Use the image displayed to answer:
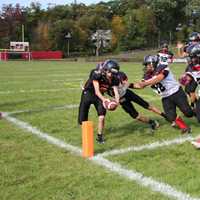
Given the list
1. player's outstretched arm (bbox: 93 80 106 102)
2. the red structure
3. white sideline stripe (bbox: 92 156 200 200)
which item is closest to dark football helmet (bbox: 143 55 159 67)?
player's outstretched arm (bbox: 93 80 106 102)

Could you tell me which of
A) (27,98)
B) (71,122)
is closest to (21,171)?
A: (71,122)

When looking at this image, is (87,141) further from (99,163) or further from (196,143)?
(196,143)

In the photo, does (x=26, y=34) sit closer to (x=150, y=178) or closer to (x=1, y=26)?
(x=1, y=26)

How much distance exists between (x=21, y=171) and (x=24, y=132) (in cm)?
248

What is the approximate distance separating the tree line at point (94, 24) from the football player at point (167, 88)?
7743cm

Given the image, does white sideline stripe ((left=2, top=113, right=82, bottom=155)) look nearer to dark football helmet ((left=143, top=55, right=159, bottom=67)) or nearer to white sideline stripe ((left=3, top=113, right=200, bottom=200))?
white sideline stripe ((left=3, top=113, right=200, bottom=200))

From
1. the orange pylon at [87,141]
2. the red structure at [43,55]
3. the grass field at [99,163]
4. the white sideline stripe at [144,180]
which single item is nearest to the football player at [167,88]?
the grass field at [99,163]

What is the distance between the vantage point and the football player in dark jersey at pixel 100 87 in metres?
7.15

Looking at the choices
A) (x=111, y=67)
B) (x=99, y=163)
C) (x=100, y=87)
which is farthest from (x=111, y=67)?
(x=99, y=163)

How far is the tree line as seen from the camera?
3415 inches

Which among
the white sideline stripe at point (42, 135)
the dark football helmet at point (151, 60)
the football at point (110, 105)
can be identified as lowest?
the white sideline stripe at point (42, 135)

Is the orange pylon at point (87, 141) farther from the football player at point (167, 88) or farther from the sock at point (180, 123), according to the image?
the sock at point (180, 123)

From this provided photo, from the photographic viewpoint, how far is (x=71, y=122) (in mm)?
9375

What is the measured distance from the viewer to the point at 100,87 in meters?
7.52
